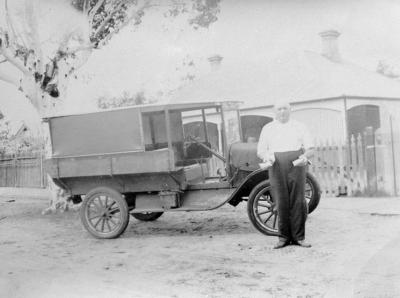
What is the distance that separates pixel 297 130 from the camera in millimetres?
4492

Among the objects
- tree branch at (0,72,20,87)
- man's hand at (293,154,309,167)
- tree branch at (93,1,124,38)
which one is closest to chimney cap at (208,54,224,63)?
tree branch at (93,1,124,38)

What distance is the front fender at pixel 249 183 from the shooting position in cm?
511

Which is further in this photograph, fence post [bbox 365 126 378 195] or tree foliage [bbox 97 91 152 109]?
fence post [bbox 365 126 378 195]

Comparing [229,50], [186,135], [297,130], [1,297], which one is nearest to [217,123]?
[186,135]

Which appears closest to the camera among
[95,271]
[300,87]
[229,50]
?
[95,271]

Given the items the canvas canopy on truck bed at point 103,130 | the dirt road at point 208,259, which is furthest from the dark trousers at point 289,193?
the canvas canopy on truck bed at point 103,130

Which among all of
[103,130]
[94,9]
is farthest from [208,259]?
[94,9]

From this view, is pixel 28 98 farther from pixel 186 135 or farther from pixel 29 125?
pixel 186 135

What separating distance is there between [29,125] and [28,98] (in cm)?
40

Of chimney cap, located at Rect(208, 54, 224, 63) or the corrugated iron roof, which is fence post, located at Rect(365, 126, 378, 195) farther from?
chimney cap, located at Rect(208, 54, 224, 63)

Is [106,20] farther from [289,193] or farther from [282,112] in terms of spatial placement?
[289,193]

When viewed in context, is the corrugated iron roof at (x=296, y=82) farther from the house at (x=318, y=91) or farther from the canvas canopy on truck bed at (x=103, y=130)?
the canvas canopy on truck bed at (x=103, y=130)

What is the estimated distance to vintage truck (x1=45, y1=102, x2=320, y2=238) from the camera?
17.2 ft

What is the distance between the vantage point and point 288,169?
446 cm
